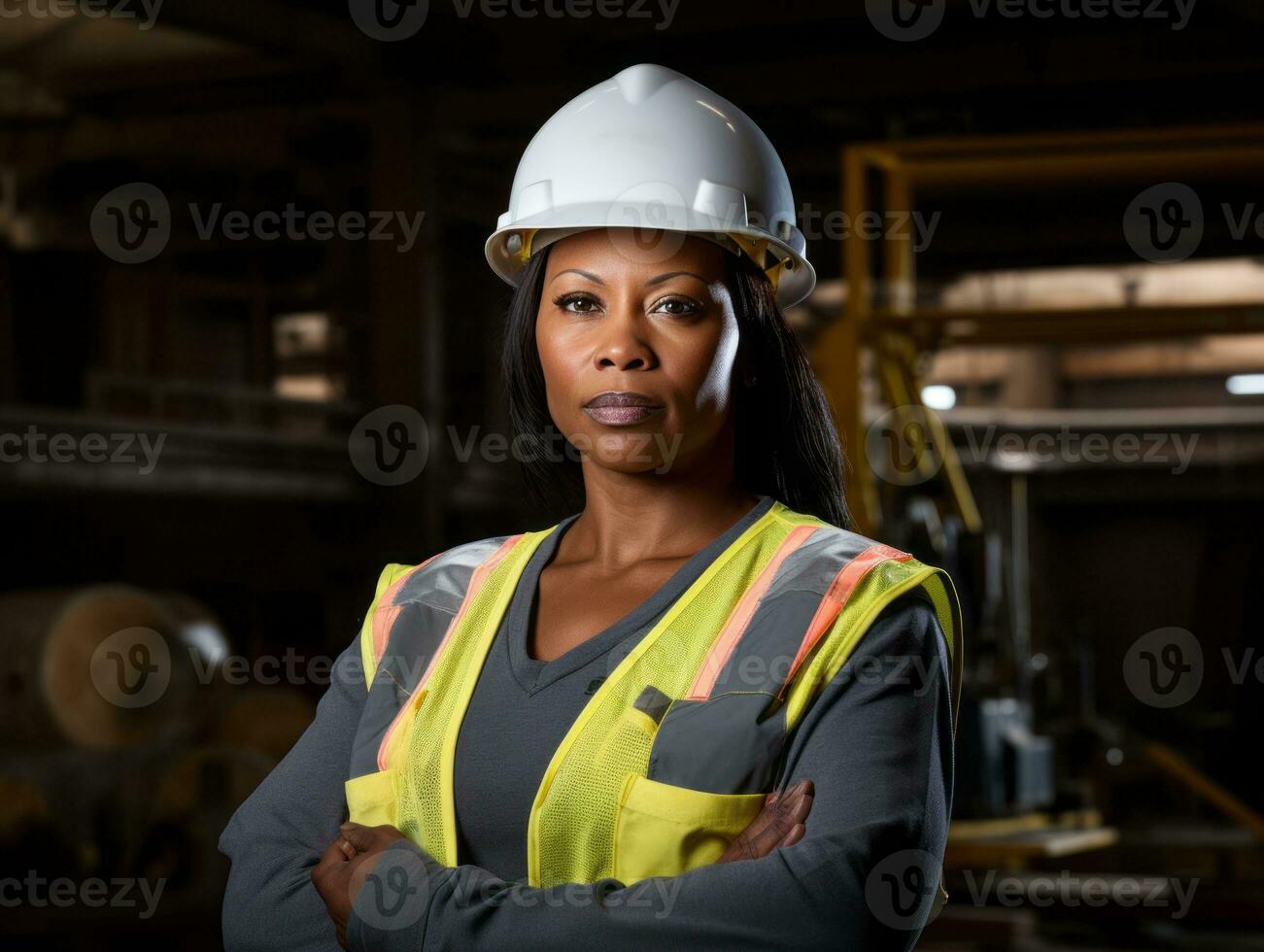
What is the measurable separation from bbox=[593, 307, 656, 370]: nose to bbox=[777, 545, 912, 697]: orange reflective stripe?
0.34 m

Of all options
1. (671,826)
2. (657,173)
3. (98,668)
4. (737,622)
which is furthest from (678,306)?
(98,668)

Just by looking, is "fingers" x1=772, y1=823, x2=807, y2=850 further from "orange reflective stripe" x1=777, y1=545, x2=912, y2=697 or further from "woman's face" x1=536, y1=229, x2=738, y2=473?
"woman's face" x1=536, y1=229, x2=738, y2=473

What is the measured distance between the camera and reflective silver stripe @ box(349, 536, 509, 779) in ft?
6.42

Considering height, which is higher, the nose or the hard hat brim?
the hard hat brim

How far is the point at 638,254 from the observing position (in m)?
1.90

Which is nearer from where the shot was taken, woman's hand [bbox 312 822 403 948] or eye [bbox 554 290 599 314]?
woman's hand [bbox 312 822 403 948]

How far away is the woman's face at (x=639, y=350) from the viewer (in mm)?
1857

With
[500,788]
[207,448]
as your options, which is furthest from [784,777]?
[207,448]

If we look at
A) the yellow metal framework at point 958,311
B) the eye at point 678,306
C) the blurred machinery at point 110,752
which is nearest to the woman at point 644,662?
the eye at point 678,306

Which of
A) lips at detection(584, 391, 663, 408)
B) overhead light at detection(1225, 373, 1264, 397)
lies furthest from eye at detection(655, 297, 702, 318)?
overhead light at detection(1225, 373, 1264, 397)

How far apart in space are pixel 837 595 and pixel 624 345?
1.29ft

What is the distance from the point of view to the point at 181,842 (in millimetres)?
7797

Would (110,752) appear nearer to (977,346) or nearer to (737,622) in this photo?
(977,346)

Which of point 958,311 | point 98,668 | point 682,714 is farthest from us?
point 98,668
